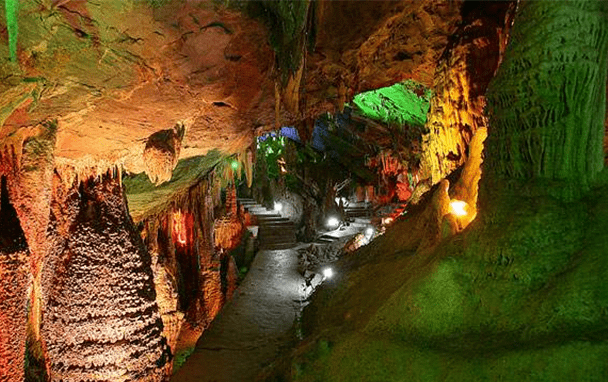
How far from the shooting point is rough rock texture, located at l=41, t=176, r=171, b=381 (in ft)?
16.3

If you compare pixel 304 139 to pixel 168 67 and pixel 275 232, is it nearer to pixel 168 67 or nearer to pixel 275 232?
pixel 168 67

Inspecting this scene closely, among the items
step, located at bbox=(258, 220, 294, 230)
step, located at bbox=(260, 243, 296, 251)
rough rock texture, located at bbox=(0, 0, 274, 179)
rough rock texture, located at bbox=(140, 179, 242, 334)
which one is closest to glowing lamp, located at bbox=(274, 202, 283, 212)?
step, located at bbox=(258, 220, 294, 230)

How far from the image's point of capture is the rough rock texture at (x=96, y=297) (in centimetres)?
496

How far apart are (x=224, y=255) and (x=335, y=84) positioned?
10525 millimetres

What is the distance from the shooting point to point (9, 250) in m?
3.92

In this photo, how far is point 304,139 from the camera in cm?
735

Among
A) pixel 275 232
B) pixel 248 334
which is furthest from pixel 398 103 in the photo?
pixel 248 334

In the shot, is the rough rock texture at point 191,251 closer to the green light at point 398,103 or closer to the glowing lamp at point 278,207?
the green light at point 398,103

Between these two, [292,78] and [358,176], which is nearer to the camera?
[292,78]

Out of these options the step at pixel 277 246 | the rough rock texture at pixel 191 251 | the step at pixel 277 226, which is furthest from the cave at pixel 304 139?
the step at pixel 277 226

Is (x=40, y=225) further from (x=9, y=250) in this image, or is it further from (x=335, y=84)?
(x=335, y=84)

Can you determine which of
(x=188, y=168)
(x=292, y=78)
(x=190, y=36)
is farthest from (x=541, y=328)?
(x=188, y=168)

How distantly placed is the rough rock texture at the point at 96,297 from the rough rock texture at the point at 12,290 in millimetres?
897

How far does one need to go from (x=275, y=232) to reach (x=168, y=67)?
14.0m
